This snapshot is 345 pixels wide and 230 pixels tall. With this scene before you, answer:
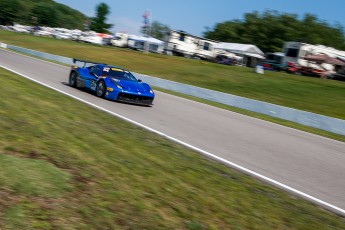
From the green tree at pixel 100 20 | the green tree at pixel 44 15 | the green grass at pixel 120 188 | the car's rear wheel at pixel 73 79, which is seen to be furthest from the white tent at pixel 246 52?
the green tree at pixel 44 15

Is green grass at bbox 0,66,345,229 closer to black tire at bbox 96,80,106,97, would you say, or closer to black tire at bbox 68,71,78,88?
black tire at bbox 96,80,106,97

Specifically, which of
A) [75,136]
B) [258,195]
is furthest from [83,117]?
[258,195]

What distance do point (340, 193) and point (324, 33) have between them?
98341mm

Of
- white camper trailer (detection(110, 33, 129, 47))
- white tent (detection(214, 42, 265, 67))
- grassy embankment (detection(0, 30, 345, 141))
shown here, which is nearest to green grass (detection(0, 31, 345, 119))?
grassy embankment (detection(0, 30, 345, 141))

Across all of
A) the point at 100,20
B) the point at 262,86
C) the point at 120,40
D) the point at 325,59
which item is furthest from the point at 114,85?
the point at 100,20

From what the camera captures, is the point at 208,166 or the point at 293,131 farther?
the point at 293,131

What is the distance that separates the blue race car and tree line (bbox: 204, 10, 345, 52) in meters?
77.8

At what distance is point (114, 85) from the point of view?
13.0 m

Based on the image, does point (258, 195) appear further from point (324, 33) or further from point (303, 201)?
point (324, 33)

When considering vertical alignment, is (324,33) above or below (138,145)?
above

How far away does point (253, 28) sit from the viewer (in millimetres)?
96188

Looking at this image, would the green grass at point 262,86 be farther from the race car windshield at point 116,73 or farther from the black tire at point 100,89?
the black tire at point 100,89

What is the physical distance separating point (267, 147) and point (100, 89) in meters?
6.57

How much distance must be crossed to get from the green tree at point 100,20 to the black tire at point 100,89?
5354 inches
